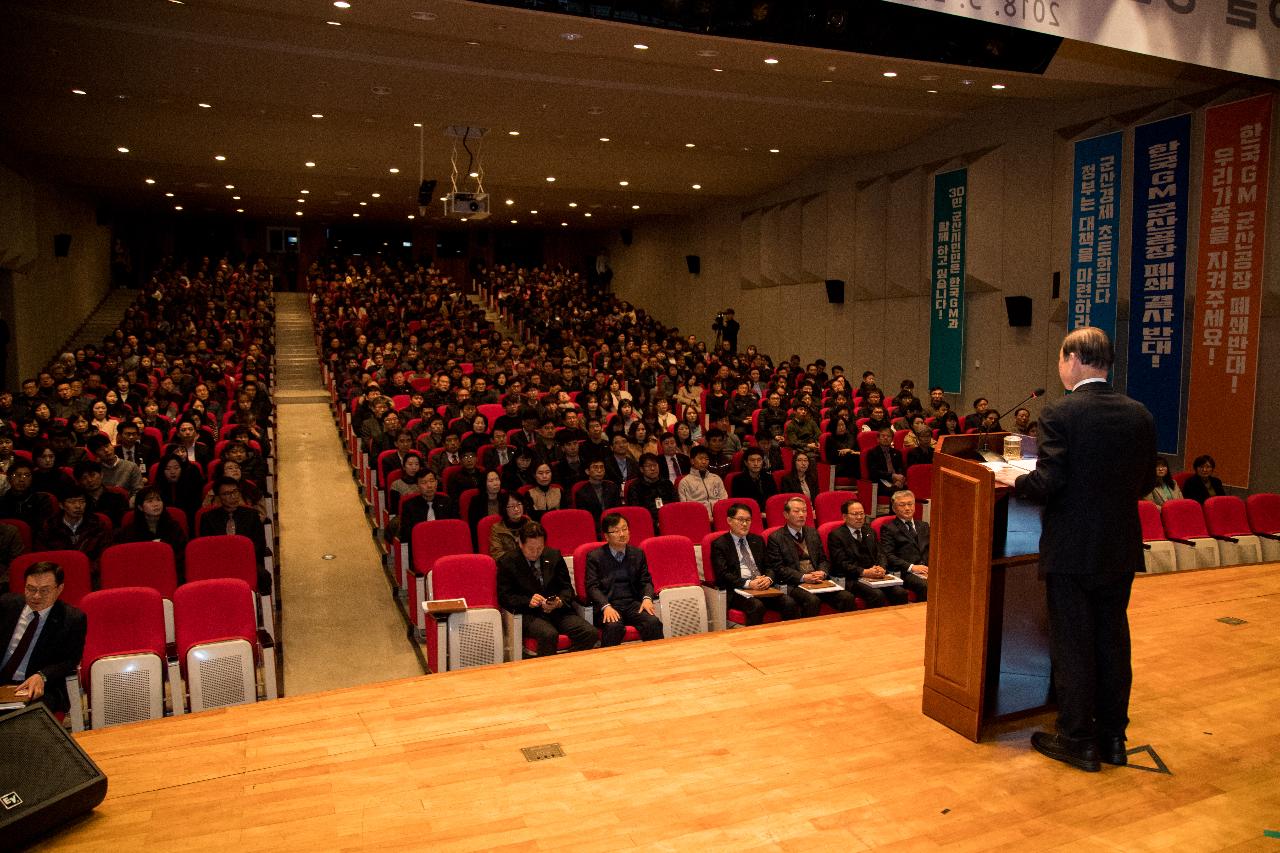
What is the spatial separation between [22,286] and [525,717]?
13964 mm

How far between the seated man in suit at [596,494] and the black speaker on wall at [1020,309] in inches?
238

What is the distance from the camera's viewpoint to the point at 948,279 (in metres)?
11.7

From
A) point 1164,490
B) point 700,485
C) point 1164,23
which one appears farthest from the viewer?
point 1164,490

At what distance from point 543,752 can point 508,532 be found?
256cm

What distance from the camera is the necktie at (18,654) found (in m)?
3.65

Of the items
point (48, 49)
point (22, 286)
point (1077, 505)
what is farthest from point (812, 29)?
point (22, 286)

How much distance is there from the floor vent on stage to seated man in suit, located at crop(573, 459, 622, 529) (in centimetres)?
376

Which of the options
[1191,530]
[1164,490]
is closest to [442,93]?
[1164,490]

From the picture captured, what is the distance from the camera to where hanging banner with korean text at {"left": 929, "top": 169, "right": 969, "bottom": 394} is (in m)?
11.5

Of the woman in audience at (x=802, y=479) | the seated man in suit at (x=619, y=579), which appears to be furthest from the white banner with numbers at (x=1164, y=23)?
the woman in audience at (x=802, y=479)

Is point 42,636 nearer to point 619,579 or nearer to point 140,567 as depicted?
point 140,567

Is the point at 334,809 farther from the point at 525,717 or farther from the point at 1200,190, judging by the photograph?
the point at 1200,190

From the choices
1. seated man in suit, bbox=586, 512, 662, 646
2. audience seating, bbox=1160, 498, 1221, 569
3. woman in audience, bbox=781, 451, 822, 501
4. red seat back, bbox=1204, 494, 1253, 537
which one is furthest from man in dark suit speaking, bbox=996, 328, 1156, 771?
woman in audience, bbox=781, 451, 822, 501

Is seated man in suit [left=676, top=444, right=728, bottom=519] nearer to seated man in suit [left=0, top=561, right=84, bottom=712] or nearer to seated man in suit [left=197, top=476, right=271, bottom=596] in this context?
seated man in suit [left=197, top=476, right=271, bottom=596]
